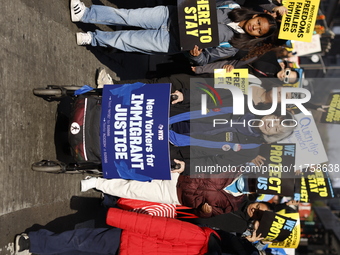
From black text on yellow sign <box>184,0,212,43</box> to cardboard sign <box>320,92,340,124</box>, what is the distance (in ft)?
7.81

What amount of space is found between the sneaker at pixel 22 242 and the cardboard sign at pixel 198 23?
110 inches

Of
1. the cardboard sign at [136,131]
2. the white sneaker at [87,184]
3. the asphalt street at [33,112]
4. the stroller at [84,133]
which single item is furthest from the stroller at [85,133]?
the white sneaker at [87,184]

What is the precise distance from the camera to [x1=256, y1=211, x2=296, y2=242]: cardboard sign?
5.16 metres

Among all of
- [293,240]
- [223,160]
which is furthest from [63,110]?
[293,240]

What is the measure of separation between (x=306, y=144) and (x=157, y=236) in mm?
2384

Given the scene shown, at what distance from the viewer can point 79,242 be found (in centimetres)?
433

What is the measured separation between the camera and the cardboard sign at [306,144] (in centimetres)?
502

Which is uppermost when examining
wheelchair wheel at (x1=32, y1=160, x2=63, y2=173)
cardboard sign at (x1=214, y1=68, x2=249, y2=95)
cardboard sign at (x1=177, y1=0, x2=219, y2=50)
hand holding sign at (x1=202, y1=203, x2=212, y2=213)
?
cardboard sign at (x1=177, y1=0, x2=219, y2=50)

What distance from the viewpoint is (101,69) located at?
584cm

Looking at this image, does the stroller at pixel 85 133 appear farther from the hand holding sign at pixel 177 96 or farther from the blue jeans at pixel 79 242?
the blue jeans at pixel 79 242

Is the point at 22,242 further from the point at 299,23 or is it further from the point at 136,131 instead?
the point at 299,23

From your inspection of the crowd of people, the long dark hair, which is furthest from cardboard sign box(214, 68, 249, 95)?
the long dark hair

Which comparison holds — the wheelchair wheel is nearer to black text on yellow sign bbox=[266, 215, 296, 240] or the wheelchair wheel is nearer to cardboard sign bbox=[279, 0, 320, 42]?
black text on yellow sign bbox=[266, 215, 296, 240]

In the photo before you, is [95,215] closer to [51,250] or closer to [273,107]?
[51,250]
